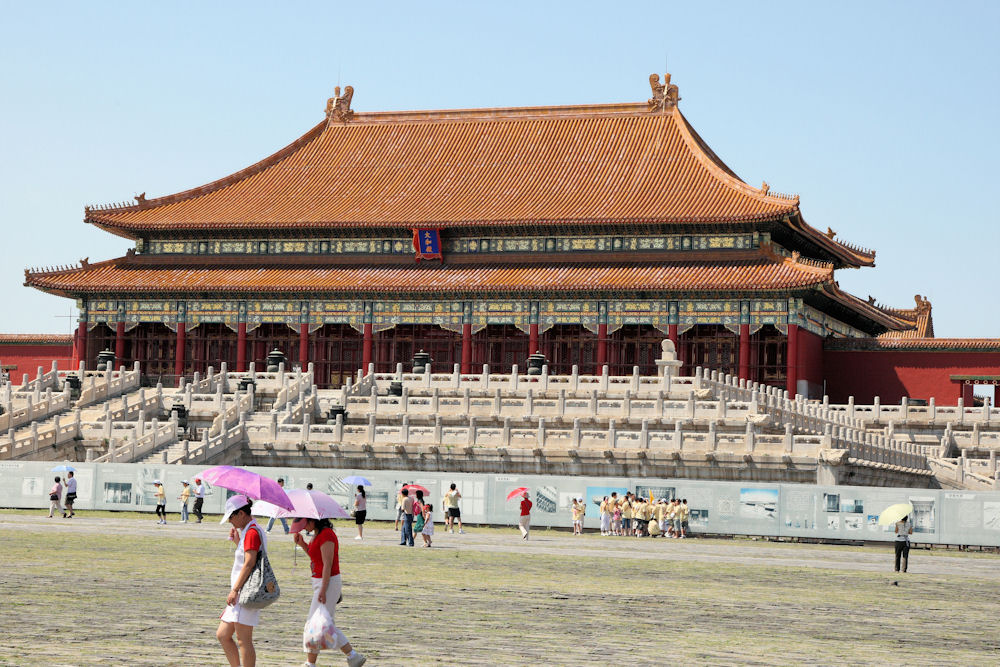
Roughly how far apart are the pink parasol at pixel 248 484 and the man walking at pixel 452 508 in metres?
20.6

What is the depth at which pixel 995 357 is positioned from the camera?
5872cm

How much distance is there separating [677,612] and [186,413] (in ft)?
94.8

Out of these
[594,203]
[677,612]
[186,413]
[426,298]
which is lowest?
[677,612]

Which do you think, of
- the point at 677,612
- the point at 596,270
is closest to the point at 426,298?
the point at 596,270

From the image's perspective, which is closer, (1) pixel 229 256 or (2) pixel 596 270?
(2) pixel 596 270

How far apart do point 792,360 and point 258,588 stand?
4754 cm

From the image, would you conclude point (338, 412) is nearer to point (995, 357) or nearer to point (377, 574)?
point (377, 574)

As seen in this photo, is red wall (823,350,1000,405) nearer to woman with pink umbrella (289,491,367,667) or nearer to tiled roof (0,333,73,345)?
tiled roof (0,333,73,345)

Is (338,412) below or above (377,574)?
above

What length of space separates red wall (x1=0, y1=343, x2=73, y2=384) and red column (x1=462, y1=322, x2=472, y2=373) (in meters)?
21.8

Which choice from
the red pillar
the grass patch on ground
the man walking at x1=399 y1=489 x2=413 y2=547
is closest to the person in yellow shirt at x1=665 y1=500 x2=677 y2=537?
the grass patch on ground

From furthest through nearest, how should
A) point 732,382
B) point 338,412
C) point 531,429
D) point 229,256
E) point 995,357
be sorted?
point 229,256
point 995,357
point 732,382
point 338,412
point 531,429

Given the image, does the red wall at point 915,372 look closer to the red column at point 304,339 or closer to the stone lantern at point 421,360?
the stone lantern at point 421,360

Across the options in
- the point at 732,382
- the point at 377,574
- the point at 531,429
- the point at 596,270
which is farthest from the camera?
the point at 596,270
